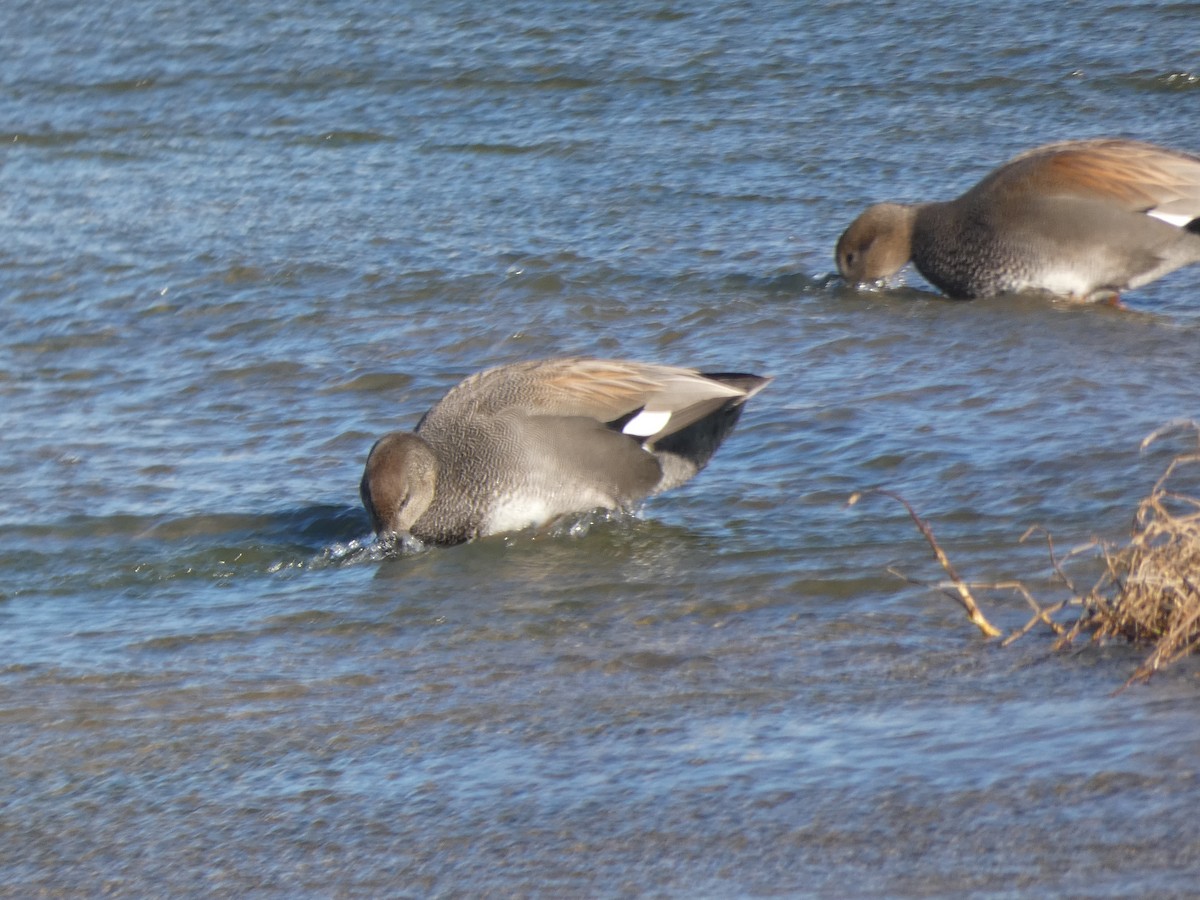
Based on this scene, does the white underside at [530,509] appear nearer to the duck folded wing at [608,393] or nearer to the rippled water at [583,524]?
the rippled water at [583,524]

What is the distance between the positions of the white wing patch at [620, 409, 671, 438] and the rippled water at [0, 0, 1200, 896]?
31 cm

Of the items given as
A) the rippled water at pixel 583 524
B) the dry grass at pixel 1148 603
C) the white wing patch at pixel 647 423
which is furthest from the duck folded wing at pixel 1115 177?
the dry grass at pixel 1148 603

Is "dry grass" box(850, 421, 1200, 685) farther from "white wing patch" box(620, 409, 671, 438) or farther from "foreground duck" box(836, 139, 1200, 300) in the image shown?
"foreground duck" box(836, 139, 1200, 300)

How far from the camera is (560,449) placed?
276 inches

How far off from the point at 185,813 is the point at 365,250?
592 centimetres

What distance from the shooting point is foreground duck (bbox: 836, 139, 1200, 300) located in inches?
340

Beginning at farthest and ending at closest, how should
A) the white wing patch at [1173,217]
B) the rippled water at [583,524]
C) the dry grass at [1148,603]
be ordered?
the white wing patch at [1173,217]
the dry grass at [1148,603]
the rippled water at [583,524]

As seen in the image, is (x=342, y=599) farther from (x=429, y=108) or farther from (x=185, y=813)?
(x=429, y=108)

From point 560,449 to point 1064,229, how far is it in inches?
117

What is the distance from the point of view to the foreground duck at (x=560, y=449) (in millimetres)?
6922

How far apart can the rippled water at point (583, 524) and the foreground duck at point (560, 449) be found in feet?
0.53

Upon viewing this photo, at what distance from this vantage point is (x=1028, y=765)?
13.5 ft

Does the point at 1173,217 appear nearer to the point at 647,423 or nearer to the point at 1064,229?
the point at 1064,229

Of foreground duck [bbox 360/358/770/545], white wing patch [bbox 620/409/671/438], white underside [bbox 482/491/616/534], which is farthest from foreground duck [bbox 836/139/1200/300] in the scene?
white underside [bbox 482/491/616/534]
